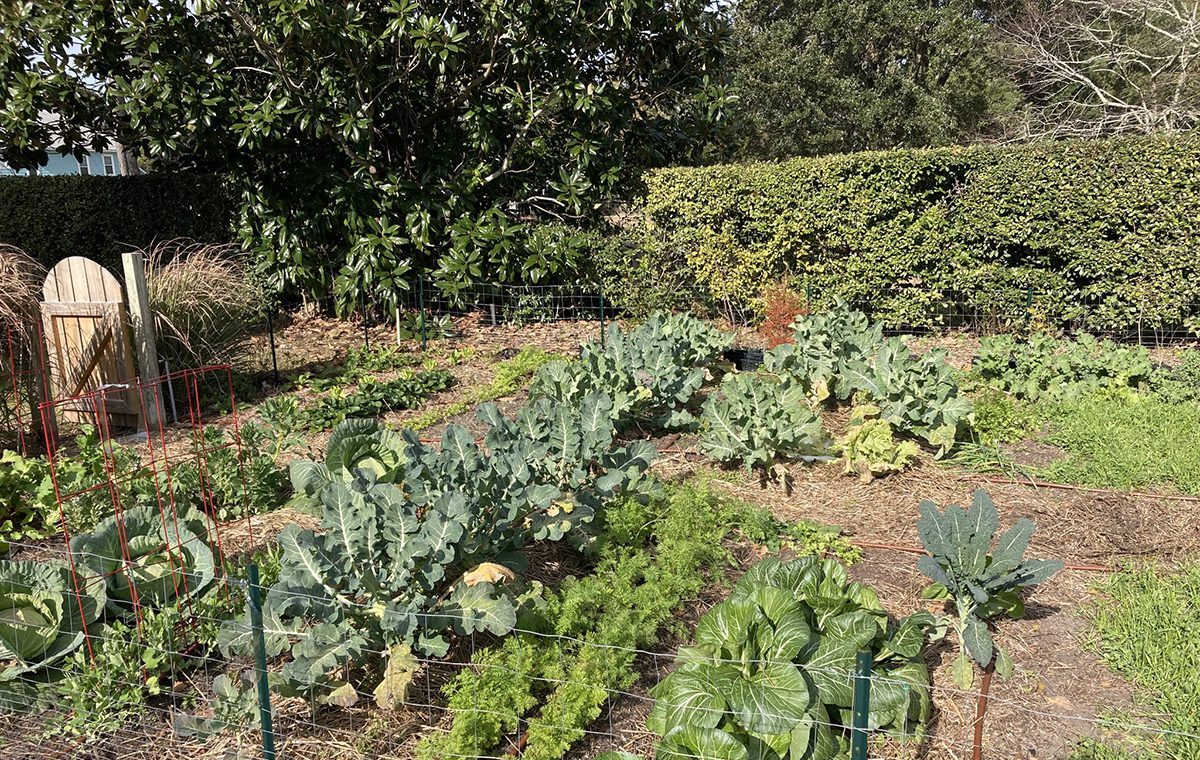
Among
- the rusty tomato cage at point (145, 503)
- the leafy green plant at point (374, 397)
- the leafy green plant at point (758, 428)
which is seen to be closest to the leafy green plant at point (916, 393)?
the leafy green plant at point (758, 428)

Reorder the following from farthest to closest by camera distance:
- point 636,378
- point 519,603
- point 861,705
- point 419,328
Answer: point 419,328 → point 636,378 → point 519,603 → point 861,705

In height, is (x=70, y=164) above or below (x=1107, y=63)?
above

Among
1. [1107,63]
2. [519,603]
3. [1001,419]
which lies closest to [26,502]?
[519,603]

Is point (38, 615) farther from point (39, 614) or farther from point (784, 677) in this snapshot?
point (784, 677)

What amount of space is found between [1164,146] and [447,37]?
291 inches

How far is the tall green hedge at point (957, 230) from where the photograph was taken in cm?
838

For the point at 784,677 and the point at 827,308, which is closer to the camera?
the point at 784,677

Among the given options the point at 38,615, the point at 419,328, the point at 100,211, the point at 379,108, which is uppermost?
the point at 379,108

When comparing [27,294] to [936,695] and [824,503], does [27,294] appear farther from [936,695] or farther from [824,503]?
[936,695]

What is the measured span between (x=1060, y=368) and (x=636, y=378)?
11.4 ft

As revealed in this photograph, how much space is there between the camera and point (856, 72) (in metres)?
16.7

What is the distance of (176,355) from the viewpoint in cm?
729

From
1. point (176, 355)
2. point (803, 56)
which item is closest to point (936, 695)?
point (176, 355)

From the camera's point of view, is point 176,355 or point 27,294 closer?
point 27,294
